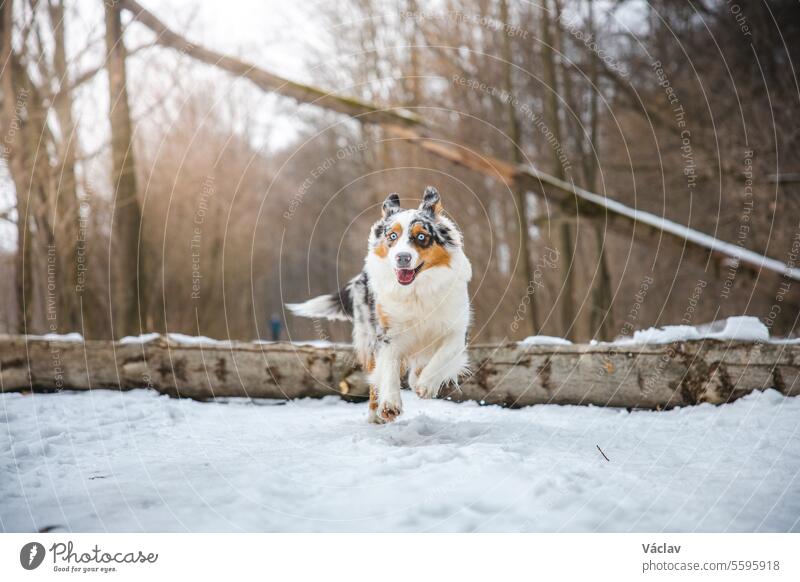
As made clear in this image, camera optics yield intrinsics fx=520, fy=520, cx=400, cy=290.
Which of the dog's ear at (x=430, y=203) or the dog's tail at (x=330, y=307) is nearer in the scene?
the dog's ear at (x=430, y=203)

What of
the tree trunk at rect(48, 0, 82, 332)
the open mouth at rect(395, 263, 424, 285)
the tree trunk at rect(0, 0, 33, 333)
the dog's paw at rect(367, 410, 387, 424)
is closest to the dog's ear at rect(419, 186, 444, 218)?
the open mouth at rect(395, 263, 424, 285)

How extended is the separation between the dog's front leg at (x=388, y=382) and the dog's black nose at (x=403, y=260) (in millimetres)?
754

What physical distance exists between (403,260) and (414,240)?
0.65 ft

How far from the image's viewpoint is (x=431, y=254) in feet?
11.3

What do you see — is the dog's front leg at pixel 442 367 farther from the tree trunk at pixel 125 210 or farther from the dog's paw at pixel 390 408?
the tree trunk at pixel 125 210

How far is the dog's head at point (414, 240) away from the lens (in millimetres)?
3270

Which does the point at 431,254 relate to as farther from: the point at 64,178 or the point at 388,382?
the point at 64,178

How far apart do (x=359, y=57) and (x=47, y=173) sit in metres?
3.96

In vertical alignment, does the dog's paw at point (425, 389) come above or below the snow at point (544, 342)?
below

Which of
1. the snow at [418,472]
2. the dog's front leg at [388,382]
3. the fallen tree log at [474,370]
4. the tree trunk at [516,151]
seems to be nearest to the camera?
the snow at [418,472]

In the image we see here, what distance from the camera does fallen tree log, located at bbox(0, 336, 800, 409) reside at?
13.1 feet


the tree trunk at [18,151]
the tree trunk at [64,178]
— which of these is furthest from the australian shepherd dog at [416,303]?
the tree trunk at [64,178]

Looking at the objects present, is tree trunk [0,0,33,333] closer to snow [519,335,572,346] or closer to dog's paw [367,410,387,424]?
dog's paw [367,410,387,424]
